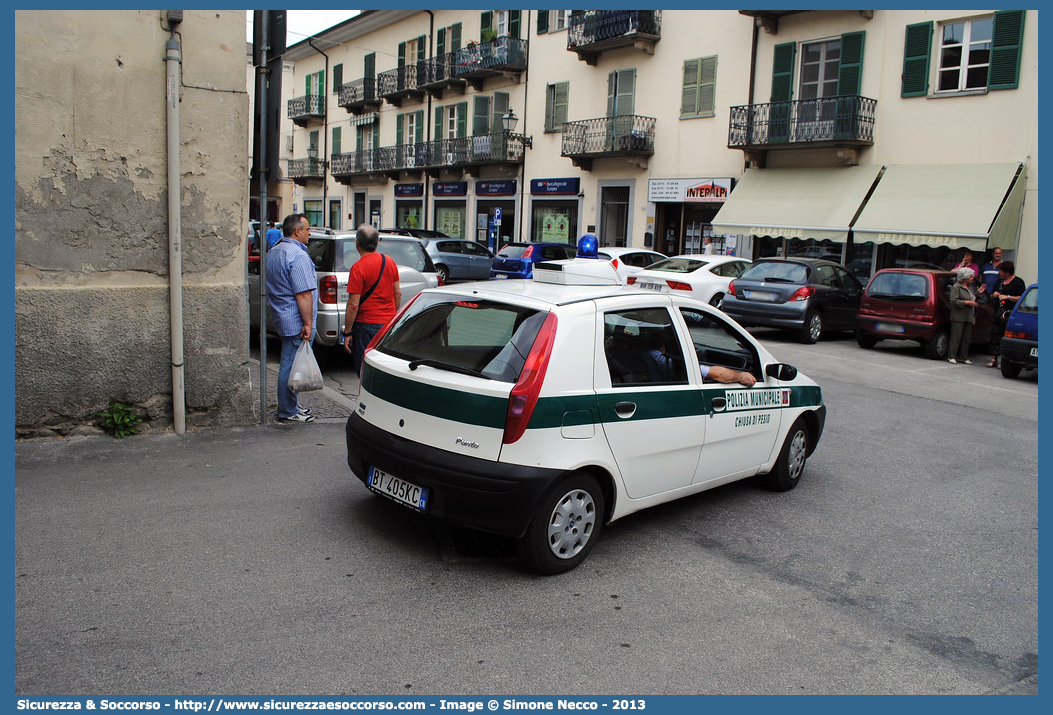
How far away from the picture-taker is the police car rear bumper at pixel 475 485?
438 centimetres

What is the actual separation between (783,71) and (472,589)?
22119 millimetres

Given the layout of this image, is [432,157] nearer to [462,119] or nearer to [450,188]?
[450,188]

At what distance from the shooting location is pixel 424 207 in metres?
37.8

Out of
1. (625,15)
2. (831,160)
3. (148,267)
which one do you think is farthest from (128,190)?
(625,15)

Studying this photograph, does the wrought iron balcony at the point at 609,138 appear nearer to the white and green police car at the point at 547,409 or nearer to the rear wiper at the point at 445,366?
the white and green police car at the point at 547,409

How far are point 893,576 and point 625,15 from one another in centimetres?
2484

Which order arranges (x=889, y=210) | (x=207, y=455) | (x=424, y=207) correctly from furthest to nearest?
(x=424, y=207) → (x=889, y=210) → (x=207, y=455)

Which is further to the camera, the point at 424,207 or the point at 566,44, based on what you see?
the point at 424,207

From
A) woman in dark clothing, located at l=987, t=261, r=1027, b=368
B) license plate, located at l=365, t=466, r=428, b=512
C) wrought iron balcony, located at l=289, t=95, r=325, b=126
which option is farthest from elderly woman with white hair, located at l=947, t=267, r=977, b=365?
wrought iron balcony, located at l=289, t=95, r=325, b=126

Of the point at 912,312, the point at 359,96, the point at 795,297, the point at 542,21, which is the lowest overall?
the point at 912,312

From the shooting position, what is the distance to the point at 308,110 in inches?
1763

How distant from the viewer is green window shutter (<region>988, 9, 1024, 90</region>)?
63.0 feet

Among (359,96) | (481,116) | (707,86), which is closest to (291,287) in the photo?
(707,86)

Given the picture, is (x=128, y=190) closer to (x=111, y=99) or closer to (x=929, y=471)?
(x=111, y=99)
